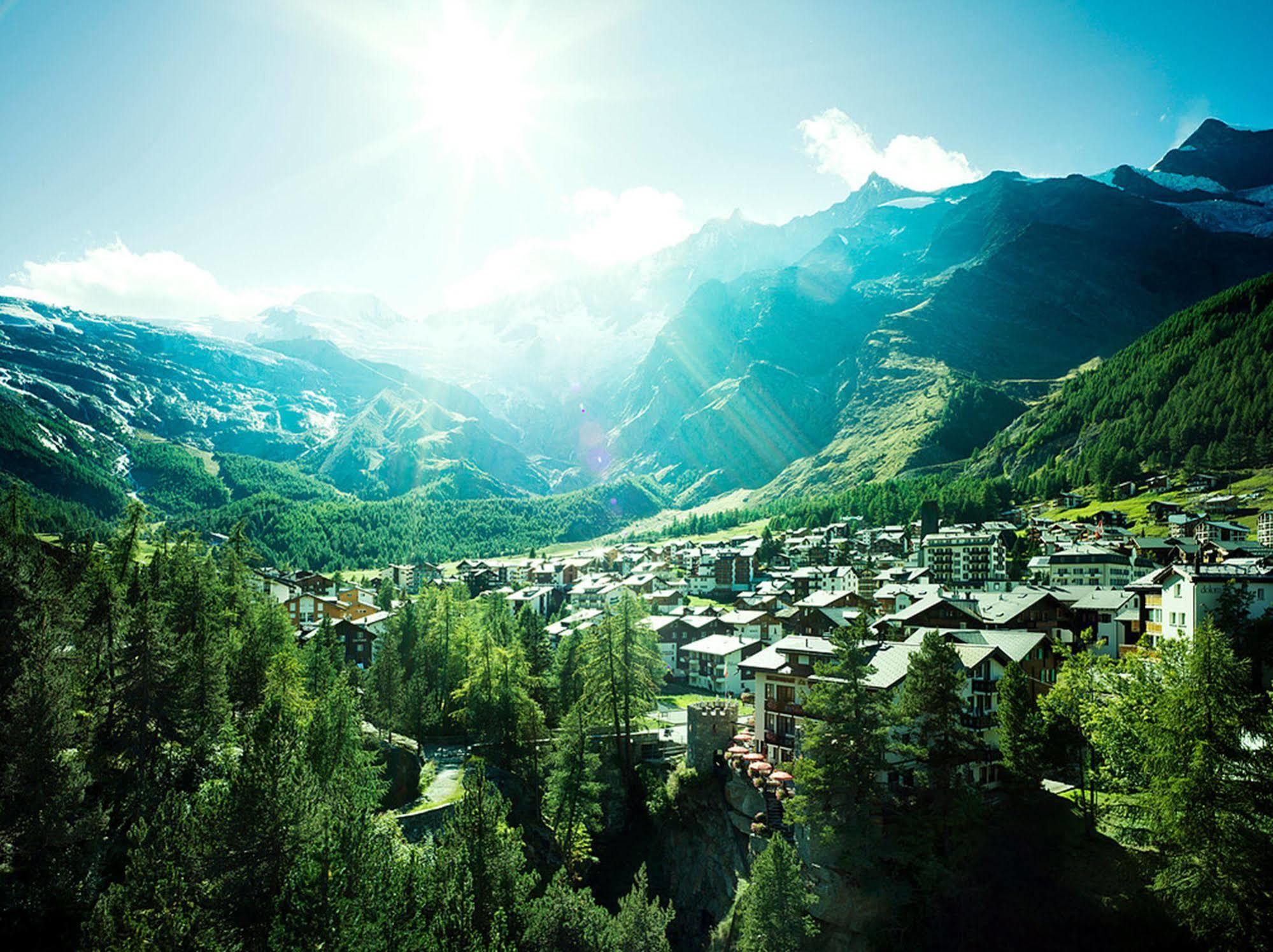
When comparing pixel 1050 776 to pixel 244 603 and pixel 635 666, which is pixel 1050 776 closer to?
pixel 635 666

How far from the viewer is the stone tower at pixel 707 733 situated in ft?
178

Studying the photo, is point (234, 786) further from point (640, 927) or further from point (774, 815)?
point (774, 815)

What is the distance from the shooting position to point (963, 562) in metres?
121

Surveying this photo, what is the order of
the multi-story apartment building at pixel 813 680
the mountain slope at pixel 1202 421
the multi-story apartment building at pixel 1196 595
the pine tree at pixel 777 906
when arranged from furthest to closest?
the mountain slope at pixel 1202 421
the multi-story apartment building at pixel 1196 595
the multi-story apartment building at pixel 813 680
the pine tree at pixel 777 906

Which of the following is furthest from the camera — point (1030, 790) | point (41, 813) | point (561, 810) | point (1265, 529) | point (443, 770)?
point (1265, 529)

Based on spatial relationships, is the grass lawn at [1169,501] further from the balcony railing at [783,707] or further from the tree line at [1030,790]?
the balcony railing at [783,707]

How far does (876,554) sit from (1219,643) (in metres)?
124

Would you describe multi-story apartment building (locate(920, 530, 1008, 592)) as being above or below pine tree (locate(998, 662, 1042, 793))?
above

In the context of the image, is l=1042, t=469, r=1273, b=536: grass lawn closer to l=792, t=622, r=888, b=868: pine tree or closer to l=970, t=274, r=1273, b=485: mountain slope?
l=970, t=274, r=1273, b=485: mountain slope

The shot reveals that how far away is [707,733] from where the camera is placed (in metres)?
54.3

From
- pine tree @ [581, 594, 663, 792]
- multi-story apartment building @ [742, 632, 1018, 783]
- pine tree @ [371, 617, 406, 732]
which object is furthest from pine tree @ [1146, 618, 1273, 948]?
pine tree @ [371, 617, 406, 732]

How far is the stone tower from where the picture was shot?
5419 cm

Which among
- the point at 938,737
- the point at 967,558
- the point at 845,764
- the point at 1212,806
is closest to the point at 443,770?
the point at 845,764

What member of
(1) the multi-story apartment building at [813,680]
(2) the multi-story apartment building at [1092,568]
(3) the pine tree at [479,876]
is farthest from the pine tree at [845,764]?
(2) the multi-story apartment building at [1092,568]
